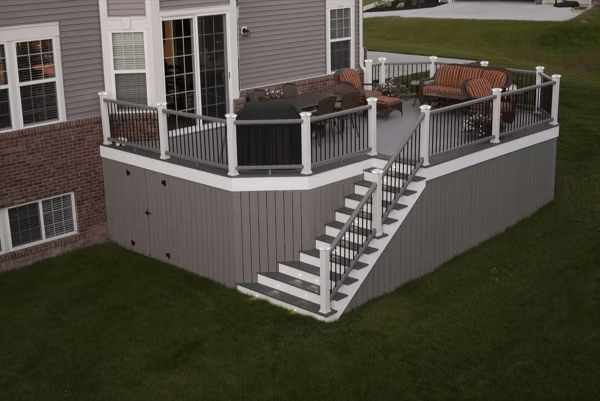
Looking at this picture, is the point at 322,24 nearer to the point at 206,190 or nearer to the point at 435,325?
the point at 206,190

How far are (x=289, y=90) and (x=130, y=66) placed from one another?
3.65 m

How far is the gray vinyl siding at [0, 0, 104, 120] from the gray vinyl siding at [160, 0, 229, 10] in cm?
122

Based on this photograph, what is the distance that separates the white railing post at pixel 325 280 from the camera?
14.2 meters

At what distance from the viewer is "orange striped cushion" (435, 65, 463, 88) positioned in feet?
67.3

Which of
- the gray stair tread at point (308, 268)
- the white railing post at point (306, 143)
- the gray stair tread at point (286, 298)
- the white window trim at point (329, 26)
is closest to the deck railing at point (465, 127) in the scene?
the white railing post at point (306, 143)

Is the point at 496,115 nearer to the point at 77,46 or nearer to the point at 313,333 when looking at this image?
the point at 313,333

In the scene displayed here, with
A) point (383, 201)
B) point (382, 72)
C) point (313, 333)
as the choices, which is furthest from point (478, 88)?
point (313, 333)

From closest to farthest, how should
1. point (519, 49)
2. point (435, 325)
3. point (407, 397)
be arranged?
point (407, 397) → point (435, 325) → point (519, 49)

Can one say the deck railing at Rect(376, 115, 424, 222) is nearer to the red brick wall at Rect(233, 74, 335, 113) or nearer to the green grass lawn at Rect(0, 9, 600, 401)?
the green grass lawn at Rect(0, 9, 600, 401)

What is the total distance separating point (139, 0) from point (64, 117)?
2454 millimetres

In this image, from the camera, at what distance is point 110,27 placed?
17.0 metres

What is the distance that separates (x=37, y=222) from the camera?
16.9 metres

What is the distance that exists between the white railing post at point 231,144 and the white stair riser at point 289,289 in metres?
1.82

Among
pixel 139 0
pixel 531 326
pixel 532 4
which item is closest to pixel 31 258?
pixel 139 0
